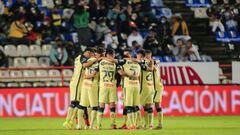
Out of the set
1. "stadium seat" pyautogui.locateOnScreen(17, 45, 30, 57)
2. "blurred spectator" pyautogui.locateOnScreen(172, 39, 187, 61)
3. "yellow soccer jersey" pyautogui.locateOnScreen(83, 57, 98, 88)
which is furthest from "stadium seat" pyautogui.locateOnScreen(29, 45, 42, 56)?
"yellow soccer jersey" pyautogui.locateOnScreen(83, 57, 98, 88)

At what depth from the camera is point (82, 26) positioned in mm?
36000

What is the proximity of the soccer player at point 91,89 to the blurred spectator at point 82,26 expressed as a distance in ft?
36.0

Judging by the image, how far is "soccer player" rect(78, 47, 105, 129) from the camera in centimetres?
2477

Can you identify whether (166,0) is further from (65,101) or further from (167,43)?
(65,101)

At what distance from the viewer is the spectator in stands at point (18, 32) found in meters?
35.4

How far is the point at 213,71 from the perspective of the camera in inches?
1336

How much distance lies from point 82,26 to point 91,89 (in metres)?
11.5

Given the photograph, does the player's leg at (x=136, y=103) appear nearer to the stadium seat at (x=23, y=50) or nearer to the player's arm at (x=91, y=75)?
the player's arm at (x=91, y=75)

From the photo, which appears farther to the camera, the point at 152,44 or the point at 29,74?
the point at 152,44

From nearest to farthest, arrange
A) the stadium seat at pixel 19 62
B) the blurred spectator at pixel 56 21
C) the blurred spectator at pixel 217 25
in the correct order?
the stadium seat at pixel 19 62, the blurred spectator at pixel 56 21, the blurred spectator at pixel 217 25

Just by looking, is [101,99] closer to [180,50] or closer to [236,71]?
[236,71]

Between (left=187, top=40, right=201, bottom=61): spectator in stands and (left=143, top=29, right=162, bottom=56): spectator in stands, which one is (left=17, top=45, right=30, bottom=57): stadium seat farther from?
(left=187, top=40, right=201, bottom=61): spectator in stands

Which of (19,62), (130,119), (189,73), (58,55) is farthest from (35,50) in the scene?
(130,119)

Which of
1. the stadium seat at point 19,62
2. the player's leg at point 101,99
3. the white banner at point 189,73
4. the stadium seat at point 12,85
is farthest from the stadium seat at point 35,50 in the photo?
the player's leg at point 101,99
